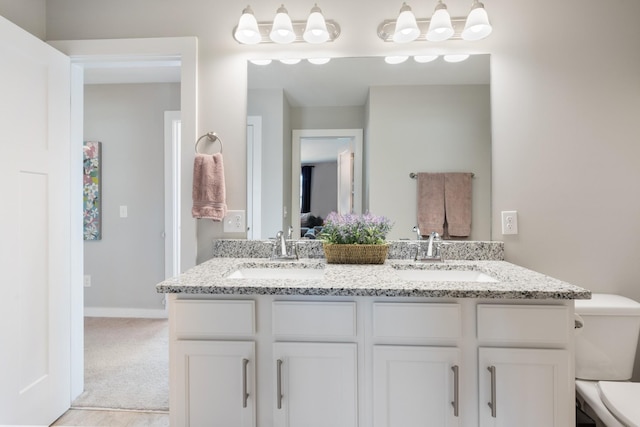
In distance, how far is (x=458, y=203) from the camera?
177cm

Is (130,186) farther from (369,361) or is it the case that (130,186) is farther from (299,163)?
(369,361)

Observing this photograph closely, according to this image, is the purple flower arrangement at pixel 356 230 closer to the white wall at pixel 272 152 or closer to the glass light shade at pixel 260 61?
the white wall at pixel 272 152

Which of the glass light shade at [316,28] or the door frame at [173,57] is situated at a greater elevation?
the glass light shade at [316,28]

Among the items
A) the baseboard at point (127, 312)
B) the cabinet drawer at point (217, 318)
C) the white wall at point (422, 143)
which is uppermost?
the white wall at point (422, 143)

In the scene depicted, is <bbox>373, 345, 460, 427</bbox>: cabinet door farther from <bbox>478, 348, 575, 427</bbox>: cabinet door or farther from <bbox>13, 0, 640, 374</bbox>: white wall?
<bbox>13, 0, 640, 374</bbox>: white wall

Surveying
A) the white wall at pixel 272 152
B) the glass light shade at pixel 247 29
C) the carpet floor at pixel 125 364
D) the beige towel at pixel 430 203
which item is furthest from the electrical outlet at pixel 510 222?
the carpet floor at pixel 125 364

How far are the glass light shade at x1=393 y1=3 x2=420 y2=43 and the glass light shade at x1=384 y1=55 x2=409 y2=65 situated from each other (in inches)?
4.0

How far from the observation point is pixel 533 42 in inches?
67.1

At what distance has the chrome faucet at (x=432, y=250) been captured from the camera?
1679 mm

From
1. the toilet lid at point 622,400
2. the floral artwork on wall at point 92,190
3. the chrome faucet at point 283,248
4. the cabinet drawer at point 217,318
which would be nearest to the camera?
the toilet lid at point 622,400

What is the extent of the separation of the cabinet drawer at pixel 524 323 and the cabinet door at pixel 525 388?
4cm

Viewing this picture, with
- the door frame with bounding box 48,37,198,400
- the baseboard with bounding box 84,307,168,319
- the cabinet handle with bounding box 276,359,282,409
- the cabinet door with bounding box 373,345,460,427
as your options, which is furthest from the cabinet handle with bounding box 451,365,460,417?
the baseboard with bounding box 84,307,168,319

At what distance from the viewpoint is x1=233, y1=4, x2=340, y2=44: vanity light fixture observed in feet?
5.49

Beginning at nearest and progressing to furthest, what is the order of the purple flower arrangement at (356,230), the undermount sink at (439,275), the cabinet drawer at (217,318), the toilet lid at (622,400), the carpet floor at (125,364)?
the toilet lid at (622,400) → the cabinet drawer at (217,318) → the undermount sink at (439,275) → the purple flower arrangement at (356,230) → the carpet floor at (125,364)
